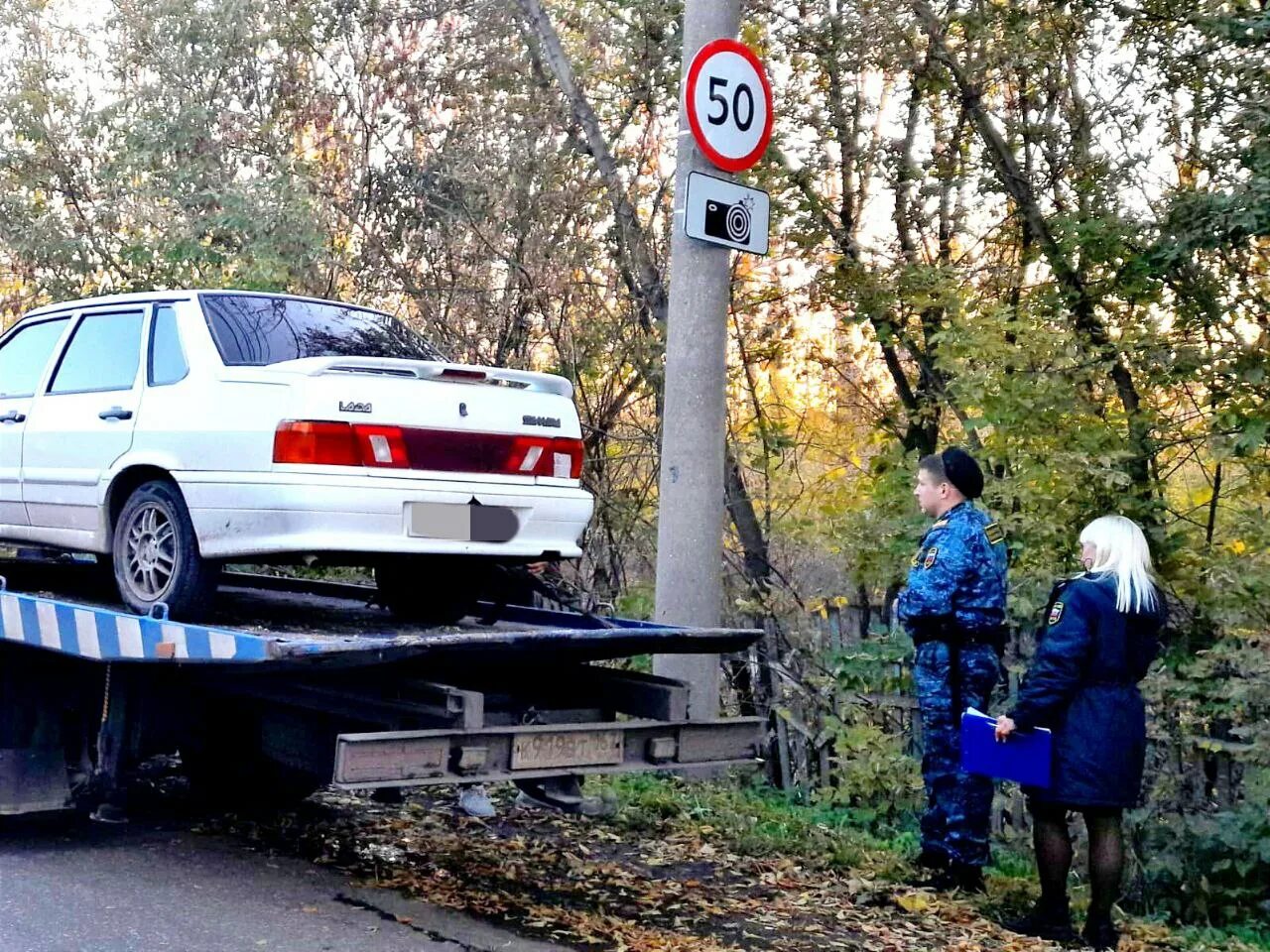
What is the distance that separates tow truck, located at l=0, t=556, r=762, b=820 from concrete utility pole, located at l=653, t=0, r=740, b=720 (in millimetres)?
486

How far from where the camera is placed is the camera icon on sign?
6941 mm

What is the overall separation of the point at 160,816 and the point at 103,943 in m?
2.21

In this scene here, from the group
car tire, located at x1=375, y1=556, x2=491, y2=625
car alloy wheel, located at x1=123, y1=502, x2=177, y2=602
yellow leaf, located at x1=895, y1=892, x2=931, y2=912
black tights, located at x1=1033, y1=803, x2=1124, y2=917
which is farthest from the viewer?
car tire, located at x1=375, y1=556, x2=491, y2=625

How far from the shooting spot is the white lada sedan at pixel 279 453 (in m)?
5.44

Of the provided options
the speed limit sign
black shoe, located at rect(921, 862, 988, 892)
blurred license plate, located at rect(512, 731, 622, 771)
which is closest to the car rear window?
the speed limit sign

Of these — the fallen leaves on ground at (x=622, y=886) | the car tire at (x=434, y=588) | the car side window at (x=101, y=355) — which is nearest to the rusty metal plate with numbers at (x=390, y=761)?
the fallen leaves on ground at (x=622, y=886)

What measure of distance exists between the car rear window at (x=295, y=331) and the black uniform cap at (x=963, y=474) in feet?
8.32

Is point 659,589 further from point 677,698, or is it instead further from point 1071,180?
point 1071,180

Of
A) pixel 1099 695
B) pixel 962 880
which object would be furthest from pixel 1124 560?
pixel 962 880

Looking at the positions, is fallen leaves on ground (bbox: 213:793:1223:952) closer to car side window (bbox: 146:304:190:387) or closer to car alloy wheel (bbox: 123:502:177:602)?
car alloy wheel (bbox: 123:502:177:602)

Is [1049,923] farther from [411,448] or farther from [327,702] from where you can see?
[411,448]

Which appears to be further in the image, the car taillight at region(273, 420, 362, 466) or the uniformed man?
the uniformed man

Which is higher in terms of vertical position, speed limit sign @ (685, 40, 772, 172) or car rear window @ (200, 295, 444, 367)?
speed limit sign @ (685, 40, 772, 172)

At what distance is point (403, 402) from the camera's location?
5.55m
